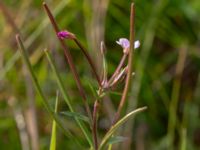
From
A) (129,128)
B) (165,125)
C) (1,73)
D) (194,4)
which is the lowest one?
(165,125)

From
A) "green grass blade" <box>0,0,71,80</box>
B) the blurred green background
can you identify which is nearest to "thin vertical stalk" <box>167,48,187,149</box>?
the blurred green background

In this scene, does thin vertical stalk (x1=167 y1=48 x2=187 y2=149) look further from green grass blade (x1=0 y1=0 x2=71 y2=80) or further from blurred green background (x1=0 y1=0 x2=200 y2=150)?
green grass blade (x1=0 y1=0 x2=71 y2=80)

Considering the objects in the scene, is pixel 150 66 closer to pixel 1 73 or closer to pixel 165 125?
pixel 165 125

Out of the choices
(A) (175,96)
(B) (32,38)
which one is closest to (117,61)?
(A) (175,96)

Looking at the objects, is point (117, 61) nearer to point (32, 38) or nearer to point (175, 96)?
point (175, 96)

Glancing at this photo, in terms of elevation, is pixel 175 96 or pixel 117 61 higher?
pixel 117 61

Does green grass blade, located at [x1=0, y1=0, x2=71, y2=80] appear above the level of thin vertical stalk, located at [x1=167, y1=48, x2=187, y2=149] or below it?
above

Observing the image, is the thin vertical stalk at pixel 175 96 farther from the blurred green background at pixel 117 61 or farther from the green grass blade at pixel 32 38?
the green grass blade at pixel 32 38

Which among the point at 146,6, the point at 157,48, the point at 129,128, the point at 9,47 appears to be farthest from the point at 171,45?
the point at 9,47

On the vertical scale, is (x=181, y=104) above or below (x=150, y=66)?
below
